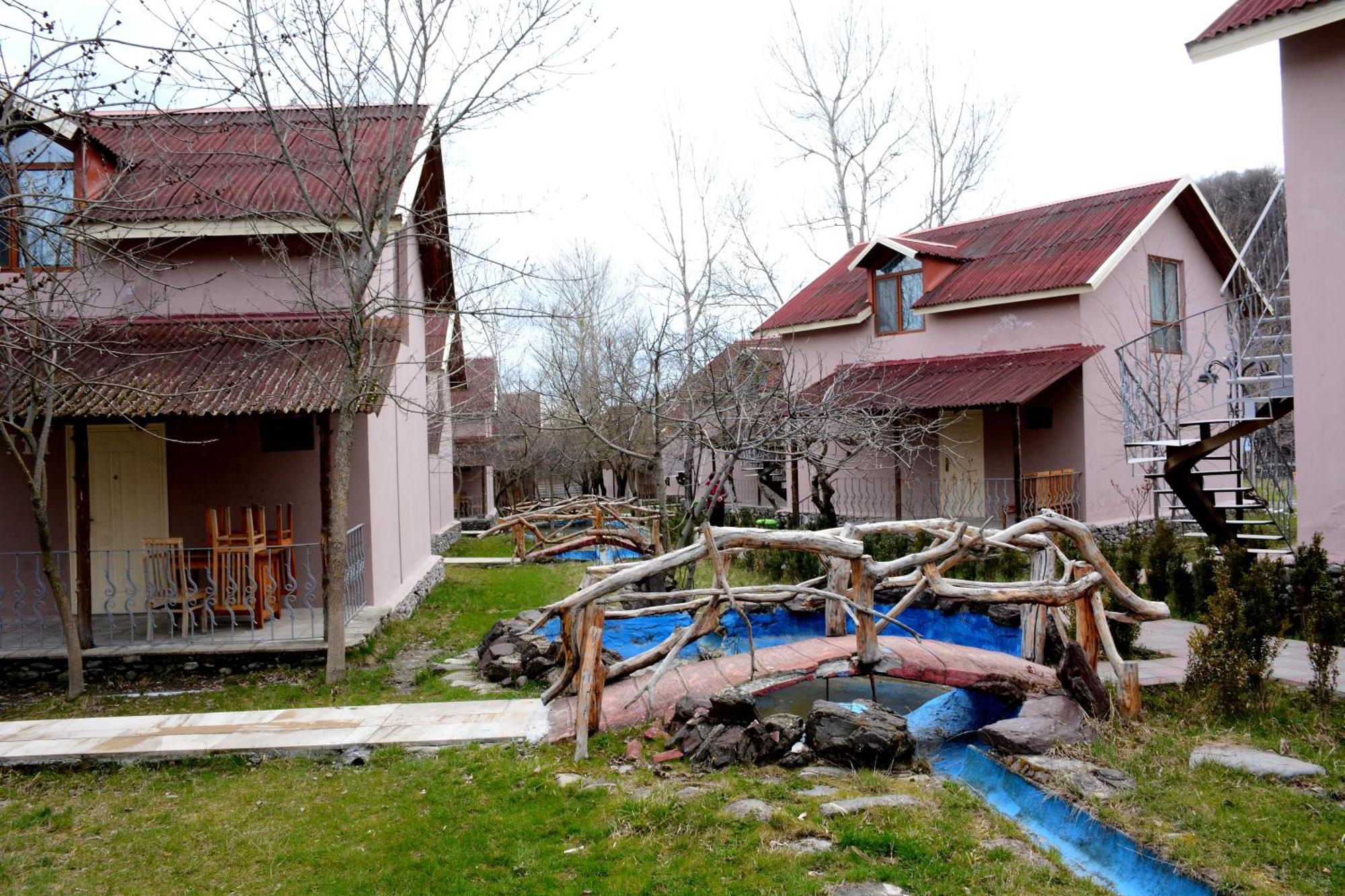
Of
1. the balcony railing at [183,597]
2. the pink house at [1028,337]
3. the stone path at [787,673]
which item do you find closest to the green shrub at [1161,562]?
the stone path at [787,673]

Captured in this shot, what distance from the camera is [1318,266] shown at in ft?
32.5

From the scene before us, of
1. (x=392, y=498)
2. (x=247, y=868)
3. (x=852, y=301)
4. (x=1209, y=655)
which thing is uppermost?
(x=852, y=301)

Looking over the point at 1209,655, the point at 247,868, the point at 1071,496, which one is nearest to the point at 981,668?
the point at 1209,655

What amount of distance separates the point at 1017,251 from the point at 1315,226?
895cm

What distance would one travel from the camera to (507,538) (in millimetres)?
25172

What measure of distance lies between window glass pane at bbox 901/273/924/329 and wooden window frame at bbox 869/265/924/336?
1 cm

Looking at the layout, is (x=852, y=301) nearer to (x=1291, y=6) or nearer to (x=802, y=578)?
(x=802, y=578)

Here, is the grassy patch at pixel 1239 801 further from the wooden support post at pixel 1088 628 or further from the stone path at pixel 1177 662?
the stone path at pixel 1177 662

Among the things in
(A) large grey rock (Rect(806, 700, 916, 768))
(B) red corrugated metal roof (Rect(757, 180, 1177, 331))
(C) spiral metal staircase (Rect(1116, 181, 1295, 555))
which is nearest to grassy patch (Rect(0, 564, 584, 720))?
(A) large grey rock (Rect(806, 700, 916, 768))

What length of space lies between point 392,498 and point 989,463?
11.2 metres

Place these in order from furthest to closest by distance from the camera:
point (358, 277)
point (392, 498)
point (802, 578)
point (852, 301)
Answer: point (852, 301), point (802, 578), point (392, 498), point (358, 277)

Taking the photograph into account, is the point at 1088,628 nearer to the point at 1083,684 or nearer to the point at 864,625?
the point at 1083,684

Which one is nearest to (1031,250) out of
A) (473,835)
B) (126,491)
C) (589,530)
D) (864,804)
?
(589,530)

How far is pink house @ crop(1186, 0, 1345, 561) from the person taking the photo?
32.0ft
